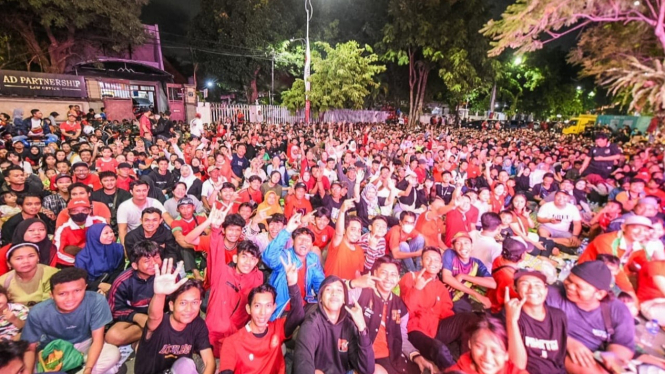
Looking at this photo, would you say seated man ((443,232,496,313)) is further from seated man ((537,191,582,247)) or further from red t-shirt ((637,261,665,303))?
seated man ((537,191,582,247))

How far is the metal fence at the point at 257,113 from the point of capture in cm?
2091

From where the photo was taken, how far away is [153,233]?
4203 millimetres

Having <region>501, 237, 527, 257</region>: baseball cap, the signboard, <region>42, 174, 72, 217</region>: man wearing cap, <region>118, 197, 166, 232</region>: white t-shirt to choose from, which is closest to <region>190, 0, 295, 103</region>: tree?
the signboard

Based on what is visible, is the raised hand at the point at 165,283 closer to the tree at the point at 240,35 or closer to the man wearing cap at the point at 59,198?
the man wearing cap at the point at 59,198

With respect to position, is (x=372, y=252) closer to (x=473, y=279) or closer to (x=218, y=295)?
(x=473, y=279)

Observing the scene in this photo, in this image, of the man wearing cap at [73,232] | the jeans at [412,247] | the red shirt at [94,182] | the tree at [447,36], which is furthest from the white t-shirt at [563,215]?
the tree at [447,36]

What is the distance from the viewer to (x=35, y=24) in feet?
62.3

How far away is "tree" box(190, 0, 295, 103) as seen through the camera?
26.5 metres

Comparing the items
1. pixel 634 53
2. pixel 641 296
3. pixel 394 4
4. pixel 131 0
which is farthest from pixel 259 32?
pixel 641 296

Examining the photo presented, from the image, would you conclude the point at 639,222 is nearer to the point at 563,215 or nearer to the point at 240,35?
the point at 563,215

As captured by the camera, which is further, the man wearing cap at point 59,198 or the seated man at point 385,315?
the man wearing cap at point 59,198

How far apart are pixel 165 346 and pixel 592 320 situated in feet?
12.4

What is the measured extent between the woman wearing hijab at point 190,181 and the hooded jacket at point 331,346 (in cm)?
515

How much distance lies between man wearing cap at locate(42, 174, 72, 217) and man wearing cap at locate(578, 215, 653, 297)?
800 cm
